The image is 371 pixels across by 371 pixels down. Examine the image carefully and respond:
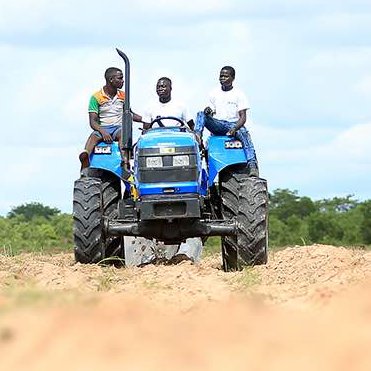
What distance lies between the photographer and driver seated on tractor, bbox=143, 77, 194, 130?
13531mm

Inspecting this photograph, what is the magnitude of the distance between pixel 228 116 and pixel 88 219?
199 centimetres

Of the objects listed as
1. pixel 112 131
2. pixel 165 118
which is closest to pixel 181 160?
pixel 165 118

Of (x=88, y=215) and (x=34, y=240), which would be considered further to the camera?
(x=34, y=240)

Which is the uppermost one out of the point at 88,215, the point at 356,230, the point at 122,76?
the point at 122,76

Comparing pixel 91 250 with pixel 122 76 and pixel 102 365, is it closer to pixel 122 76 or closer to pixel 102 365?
pixel 122 76

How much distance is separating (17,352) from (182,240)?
299 inches

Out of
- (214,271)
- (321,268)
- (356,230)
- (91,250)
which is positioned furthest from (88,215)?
(356,230)

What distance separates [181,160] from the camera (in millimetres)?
12711

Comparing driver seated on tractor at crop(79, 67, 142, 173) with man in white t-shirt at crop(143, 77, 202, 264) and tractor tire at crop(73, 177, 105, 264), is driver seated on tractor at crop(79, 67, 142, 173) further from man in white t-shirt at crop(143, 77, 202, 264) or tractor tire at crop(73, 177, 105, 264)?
tractor tire at crop(73, 177, 105, 264)

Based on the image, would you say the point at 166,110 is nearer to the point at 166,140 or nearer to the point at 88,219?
the point at 166,140

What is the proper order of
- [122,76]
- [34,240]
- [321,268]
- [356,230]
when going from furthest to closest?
[356,230]
[34,240]
[122,76]
[321,268]

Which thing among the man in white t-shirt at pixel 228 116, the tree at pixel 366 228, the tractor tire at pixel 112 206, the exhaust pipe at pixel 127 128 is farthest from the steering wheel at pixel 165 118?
the tree at pixel 366 228

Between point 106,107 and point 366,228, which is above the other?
point 106,107

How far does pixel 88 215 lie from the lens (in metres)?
13.0
